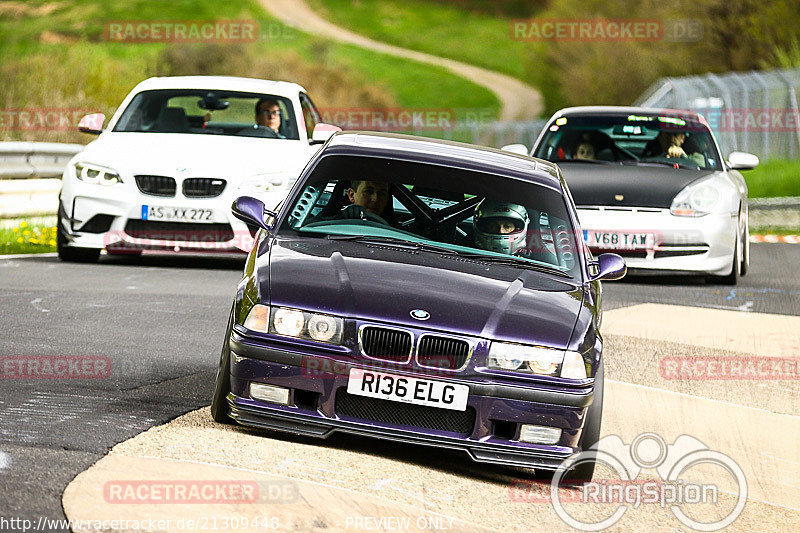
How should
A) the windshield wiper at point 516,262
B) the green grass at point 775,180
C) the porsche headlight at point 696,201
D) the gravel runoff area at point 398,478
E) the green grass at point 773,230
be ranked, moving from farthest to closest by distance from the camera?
the green grass at point 775,180 → the green grass at point 773,230 → the porsche headlight at point 696,201 → the windshield wiper at point 516,262 → the gravel runoff area at point 398,478

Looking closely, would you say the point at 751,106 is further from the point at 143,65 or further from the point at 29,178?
the point at 29,178

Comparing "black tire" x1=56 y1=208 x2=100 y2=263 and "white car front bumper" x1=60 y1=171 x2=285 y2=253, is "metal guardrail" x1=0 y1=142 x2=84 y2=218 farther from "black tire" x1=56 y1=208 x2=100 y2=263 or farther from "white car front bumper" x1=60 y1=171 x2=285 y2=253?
"white car front bumper" x1=60 y1=171 x2=285 y2=253

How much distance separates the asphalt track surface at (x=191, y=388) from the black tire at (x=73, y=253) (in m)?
0.15

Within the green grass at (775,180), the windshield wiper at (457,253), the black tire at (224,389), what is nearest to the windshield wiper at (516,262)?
the windshield wiper at (457,253)

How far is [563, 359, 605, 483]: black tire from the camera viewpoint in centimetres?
598

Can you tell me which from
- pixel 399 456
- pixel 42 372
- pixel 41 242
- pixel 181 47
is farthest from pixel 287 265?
pixel 181 47

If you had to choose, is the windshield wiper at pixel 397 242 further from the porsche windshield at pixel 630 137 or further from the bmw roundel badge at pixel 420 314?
the porsche windshield at pixel 630 137

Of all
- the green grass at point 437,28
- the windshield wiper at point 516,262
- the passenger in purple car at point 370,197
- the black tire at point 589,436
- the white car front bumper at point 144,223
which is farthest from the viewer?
the green grass at point 437,28

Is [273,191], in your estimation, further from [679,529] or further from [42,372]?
[679,529]

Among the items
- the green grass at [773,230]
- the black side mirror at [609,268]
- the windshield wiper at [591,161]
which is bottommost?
the green grass at [773,230]

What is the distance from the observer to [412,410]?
5.77 m

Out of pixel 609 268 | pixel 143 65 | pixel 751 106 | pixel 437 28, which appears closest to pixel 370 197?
pixel 609 268

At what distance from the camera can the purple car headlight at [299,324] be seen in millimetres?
5766

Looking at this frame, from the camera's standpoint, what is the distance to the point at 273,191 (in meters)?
12.5
